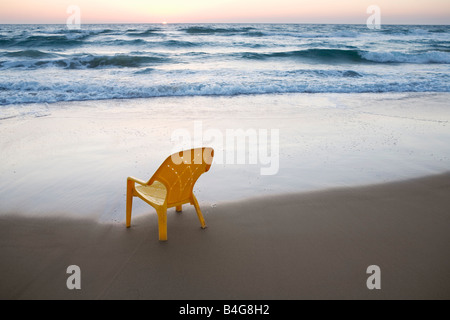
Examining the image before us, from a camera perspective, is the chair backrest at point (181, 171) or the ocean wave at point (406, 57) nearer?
the chair backrest at point (181, 171)

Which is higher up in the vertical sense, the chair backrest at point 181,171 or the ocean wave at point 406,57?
the ocean wave at point 406,57

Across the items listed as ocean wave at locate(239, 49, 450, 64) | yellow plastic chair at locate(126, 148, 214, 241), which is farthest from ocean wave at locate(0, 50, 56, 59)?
yellow plastic chair at locate(126, 148, 214, 241)

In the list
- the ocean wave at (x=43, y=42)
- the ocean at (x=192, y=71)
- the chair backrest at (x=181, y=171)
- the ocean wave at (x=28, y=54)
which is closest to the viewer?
the chair backrest at (x=181, y=171)

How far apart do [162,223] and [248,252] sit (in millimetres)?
786

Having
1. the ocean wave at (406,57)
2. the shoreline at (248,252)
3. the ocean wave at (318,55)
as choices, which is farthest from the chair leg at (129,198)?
the ocean wave at (406,57)

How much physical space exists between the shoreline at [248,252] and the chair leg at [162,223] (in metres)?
0.07

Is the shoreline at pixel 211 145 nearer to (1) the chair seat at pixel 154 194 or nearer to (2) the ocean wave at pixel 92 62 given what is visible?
(1) the chair seat at pixel 154 194

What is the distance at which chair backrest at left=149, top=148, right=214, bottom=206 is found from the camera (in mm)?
2869

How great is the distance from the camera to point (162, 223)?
3.02 meters

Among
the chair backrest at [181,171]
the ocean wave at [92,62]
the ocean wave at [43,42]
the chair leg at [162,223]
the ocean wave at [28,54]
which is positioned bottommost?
the chair leg at [162,223]

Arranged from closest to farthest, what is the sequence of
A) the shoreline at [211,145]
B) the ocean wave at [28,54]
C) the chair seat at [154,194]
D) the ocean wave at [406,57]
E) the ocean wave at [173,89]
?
the chair seat at [154,194], the shoreline at [211,145], the ocean wave at [173,89], the ocean wave at [28,54], the ocean wave at [406,57]

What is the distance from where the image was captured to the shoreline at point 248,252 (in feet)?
8.30
